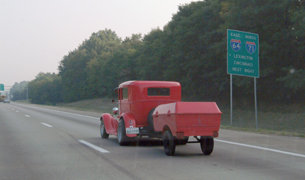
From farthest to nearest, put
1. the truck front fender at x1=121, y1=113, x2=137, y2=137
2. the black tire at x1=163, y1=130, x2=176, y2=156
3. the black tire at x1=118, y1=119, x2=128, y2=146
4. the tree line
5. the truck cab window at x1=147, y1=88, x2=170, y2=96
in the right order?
the tree line
the truck cab window at x1=147, y1=88, x2=170, y2=96
the black tire at x1=118, y1=119, x2=128, y2=146
the truck front fender at x1=121, y1=113, x2=137, y2=137
the black tire at x1=163, y1=130, x2=176, y2=156

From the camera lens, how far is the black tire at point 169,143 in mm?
8037

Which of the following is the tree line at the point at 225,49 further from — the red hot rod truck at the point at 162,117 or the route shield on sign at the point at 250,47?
the red hot rod truck at the point at 162,117

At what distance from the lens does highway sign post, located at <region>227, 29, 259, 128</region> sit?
19547 mm

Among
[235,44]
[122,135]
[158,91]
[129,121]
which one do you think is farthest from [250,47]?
[122,135]

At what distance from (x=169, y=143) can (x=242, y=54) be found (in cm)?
1309

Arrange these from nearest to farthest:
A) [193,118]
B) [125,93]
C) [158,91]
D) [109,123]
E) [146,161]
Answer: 1. [146,161]
2. [193,118]
3. [158,91]
4. [125,93]
5. [109,123]

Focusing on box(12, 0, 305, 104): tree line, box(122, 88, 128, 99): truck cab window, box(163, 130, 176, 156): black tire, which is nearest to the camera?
box(163, 130, 176, 156): black tire

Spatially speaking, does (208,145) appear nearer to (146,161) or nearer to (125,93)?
(146,161)

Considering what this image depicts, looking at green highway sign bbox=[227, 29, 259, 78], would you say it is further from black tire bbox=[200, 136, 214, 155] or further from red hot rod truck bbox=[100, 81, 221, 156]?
black tire bbox=[200, 136, 214, 155]

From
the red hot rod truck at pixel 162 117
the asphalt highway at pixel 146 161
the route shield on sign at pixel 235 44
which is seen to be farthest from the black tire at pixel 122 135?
the route shield on sign at pixel 235 44

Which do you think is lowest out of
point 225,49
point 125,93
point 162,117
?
point 162,117

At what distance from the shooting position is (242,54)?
778 inches

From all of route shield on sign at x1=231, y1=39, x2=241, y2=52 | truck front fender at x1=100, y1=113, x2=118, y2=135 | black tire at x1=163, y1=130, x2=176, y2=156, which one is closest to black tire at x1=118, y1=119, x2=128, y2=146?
truck front fender at x1=100, y1=113, x2=118, y2=135

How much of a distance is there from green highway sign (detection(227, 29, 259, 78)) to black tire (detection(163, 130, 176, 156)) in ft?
39.9
